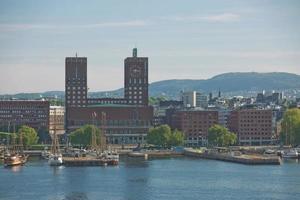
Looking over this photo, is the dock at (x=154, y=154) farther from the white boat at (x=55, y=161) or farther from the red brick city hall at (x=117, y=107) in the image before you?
the red brick city hall at (x=117, y=107)

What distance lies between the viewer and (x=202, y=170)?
44344 millimetres

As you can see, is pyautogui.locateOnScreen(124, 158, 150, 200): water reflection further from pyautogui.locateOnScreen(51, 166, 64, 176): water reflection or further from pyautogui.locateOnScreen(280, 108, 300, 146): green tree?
pyautogui.locateOnScreen(280, 108, 300, 146): green tree

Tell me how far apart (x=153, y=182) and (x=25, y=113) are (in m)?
38.2

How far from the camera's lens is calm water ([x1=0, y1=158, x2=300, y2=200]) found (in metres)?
32.2

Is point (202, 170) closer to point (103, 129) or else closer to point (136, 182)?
point (136, 182)

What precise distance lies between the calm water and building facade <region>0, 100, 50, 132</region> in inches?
958

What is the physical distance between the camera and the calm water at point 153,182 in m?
32.2

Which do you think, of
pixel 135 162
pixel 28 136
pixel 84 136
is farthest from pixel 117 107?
pixel 135 162

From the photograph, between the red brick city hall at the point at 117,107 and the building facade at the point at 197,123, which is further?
the red brick city hall at the point at 117,107

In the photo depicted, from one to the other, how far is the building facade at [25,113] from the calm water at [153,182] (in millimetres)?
24334

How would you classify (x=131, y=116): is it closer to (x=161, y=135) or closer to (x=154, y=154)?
(x=161, y=135)

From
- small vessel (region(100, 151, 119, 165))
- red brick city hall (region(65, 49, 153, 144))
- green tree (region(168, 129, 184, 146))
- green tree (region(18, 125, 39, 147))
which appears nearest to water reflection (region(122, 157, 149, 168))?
small vessel (region(100, 151, 119, 165))

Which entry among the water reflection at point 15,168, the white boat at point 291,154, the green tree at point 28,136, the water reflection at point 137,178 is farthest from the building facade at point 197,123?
the water reflection at point 15,168

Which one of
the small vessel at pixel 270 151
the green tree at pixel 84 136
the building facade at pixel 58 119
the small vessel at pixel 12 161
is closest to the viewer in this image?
the small vessel at pixel 12 161
